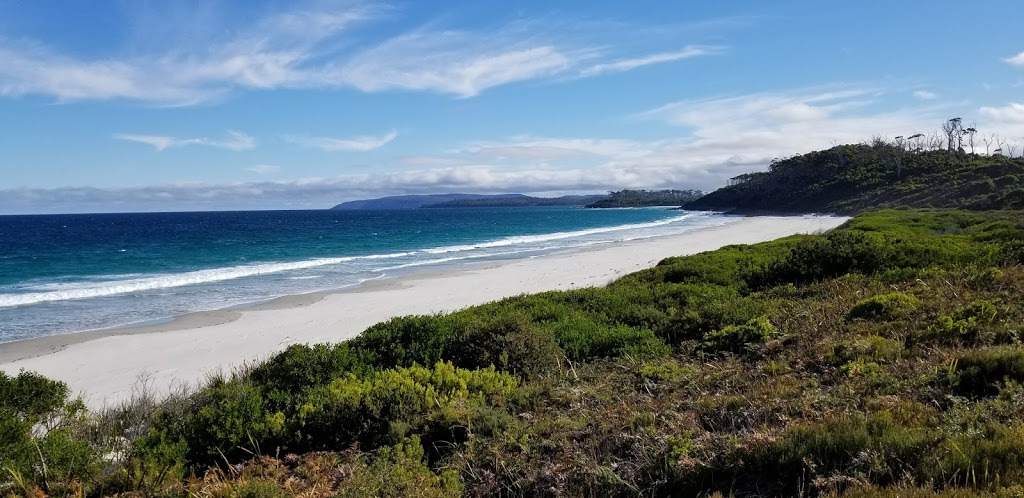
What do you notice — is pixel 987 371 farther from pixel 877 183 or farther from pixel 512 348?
pixel 877 183

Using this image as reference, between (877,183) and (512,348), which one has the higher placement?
(877,183)

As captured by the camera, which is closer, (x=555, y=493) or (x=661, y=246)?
(x=555, y=493)

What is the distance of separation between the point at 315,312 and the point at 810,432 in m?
17.2

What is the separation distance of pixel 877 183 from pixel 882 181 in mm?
1084

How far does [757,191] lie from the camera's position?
119688mm

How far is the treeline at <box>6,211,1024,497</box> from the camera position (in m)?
3.80

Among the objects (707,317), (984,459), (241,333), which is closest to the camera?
(984,459)

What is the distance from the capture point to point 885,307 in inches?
308

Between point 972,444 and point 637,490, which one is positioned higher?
point 972,444

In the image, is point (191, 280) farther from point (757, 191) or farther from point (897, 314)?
point (757, 191)

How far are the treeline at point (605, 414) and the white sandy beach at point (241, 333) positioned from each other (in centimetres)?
403

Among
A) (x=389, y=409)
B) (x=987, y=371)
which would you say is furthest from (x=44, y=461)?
(x=987, y=371)

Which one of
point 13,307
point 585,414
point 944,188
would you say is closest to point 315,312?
point 13,307

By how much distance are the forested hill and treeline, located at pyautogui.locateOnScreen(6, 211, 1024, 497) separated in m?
43.4
